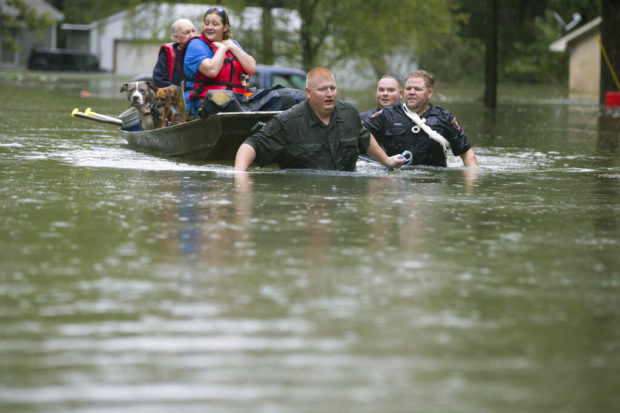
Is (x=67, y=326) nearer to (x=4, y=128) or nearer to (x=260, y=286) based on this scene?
(x=260, y=286)

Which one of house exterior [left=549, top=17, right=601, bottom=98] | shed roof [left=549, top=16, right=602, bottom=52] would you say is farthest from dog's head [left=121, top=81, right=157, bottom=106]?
house exterior [left=549, top=17, right=601, bottom=98]

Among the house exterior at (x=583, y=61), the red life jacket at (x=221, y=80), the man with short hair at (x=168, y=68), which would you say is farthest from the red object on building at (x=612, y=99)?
the red life jacket at (x=221, y=80)

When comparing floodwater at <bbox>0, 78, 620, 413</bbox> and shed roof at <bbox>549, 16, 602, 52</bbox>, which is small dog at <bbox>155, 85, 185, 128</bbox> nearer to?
floodwater at <bbox>0, 78, 620, 413</bbox>

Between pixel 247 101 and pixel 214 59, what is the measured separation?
54 cm

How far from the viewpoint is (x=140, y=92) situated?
1286 cm

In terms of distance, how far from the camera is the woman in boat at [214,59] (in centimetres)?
1122

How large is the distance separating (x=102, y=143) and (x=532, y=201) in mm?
7465

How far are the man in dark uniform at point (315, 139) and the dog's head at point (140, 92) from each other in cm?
323

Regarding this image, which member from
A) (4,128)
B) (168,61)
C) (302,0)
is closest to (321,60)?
(302,0)

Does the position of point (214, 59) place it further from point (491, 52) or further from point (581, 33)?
point (581, 33)

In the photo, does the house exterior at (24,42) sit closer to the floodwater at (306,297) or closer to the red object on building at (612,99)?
the red object on building at (612,99)

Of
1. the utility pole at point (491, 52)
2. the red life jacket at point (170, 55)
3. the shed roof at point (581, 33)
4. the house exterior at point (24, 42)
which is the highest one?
the house exterior at point (24, 42)

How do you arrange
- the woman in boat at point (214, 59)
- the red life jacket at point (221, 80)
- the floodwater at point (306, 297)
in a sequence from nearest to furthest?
the floodwater at point (306, 297), the woman in boat at point (214, 59), the red life jacket at point (221, 80)

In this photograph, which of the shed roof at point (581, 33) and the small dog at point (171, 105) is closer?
the small dog at point (171, 105)
